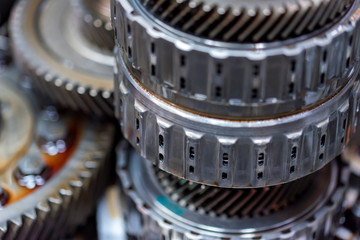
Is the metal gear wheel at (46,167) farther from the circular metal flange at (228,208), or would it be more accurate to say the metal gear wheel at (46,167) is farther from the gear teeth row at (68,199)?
the circular metal flange at (228,208)

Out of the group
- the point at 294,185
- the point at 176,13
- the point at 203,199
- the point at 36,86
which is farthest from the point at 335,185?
the point at 36,86

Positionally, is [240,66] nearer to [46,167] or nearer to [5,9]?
[46,167]

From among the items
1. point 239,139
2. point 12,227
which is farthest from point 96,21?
point 239,139

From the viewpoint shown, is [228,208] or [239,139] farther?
[228,208]

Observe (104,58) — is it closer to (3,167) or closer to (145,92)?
(3,167)

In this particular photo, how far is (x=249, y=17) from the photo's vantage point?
84 cm

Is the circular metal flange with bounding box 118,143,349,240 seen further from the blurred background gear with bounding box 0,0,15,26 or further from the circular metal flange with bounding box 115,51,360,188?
the blurred background gear with bounding box 0,0,15,26

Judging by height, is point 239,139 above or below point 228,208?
above

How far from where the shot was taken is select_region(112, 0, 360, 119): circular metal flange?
0.86m

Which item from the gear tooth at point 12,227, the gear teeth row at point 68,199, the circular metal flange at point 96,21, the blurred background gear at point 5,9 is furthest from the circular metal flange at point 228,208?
the blurred background gear at point 5,9

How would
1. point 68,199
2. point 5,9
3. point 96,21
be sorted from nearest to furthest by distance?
point 68,199 < point 96,21 < point 5,9

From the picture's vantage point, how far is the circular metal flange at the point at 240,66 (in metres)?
0.86

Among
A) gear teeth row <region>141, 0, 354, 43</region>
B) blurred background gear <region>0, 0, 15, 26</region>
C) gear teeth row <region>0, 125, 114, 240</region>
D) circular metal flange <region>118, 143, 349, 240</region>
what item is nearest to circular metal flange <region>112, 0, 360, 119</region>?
gear teeth row <region>141, 0, 354, 43</region>

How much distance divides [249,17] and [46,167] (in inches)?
24.6
